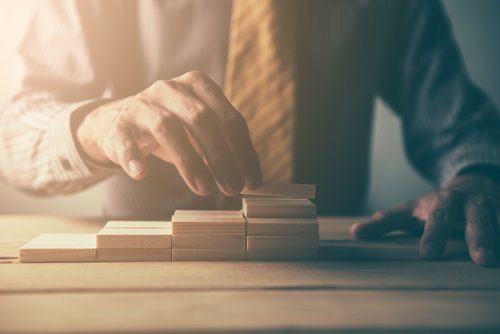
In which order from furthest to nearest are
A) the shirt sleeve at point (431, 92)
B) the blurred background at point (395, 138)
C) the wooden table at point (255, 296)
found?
the blurred background at point (395, 138), the shirt sleeve at point (431, 92), the wooden table at point (255, 296)

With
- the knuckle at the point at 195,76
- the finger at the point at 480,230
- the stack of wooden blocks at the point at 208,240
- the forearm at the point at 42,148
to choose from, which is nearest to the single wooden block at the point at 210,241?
the stack of wooden blocks at the point at 208,240

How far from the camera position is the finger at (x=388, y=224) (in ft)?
3.47

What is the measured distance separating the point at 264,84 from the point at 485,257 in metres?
0.81

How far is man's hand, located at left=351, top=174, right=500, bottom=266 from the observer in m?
0.89

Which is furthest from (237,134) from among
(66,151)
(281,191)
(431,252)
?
(66,151)

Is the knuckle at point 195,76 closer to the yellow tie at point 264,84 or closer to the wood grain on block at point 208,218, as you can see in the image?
the wood grain on block at point 208,218

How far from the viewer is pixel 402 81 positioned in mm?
1703

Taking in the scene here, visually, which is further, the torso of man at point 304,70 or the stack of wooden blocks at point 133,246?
the torso of man at point 304,70

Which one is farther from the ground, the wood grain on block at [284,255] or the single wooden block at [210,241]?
the single wooden block at [210,241]

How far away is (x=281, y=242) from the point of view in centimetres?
87

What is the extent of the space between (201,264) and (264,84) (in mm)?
767

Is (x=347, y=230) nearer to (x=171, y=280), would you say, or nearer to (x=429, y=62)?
(x=171, y=280)

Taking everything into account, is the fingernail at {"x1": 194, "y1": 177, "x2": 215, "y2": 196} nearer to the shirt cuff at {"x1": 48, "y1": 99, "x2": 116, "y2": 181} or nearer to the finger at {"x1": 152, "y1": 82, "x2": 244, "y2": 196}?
the finger at {"x1": 152, "y1": 82, "x2": 244, "y2": 196}

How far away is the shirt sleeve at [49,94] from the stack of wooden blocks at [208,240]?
19.1 inches
